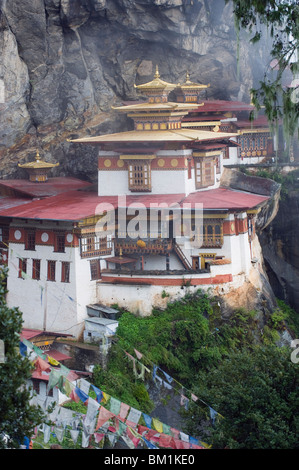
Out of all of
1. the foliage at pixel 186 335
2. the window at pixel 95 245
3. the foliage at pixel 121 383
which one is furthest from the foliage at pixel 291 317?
the foliage at pixel 121 383

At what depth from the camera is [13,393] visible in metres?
20.0

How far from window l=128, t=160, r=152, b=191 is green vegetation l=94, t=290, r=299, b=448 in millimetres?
5939

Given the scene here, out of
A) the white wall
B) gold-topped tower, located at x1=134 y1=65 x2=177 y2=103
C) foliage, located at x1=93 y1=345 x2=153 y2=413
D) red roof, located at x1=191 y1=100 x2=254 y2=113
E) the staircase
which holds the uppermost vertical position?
gold-topped tower, located at x1=134 y1=65 x2=177 y2=103

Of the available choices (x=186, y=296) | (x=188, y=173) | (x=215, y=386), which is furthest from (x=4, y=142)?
(x=215, y=386)

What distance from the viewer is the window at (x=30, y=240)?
33.7m

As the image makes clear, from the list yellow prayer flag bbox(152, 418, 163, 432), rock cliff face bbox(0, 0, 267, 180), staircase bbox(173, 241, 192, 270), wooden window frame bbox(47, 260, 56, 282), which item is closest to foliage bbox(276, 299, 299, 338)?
staircase bbox(173, 241, 192, 270)

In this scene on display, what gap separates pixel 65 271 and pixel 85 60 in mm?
13902

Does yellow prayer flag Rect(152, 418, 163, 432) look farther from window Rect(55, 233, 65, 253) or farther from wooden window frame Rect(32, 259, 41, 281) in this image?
wooden window frame Rect(32, 259, 41, 281)

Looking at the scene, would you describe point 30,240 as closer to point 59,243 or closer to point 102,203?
point 59,243

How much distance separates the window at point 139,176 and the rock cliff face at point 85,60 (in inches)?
242

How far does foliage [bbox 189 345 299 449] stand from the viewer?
875 inches

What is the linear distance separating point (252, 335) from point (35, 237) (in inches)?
380

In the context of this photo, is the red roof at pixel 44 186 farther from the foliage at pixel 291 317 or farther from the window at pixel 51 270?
the foliage at pixel 291 317

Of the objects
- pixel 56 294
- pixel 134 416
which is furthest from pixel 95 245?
pixel 134 416
